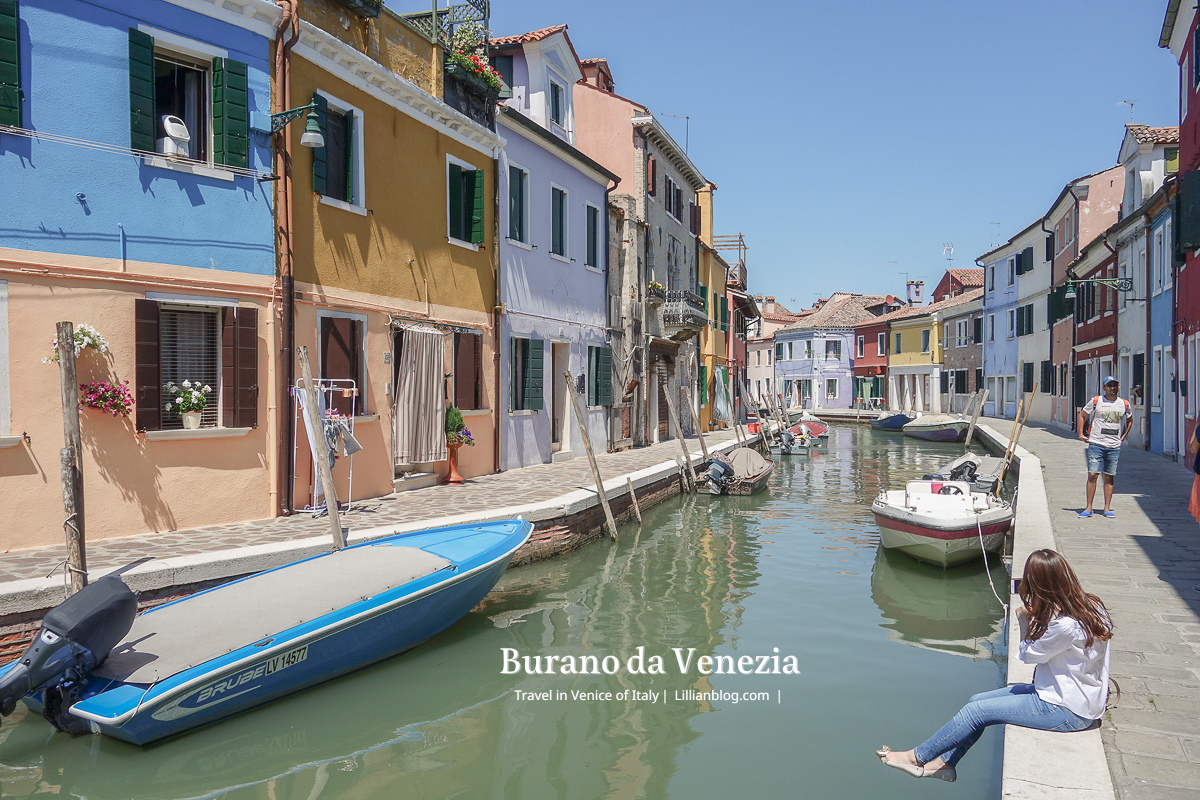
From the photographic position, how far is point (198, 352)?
948 cm

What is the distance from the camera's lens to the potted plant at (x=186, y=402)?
910cm

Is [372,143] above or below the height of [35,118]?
above

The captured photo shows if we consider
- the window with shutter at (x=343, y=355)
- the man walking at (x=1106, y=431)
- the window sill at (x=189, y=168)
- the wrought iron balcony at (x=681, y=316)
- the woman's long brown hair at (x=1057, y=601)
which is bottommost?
the woman's long brown hair at (x=1057, y=601)

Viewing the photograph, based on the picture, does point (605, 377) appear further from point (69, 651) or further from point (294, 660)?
point (69, 651)

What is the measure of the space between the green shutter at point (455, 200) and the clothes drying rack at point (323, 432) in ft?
12.0

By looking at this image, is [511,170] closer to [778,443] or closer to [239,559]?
[239,559]

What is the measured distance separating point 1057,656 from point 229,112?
9.58m

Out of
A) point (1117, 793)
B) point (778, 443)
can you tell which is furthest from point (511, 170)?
point (778, 443)

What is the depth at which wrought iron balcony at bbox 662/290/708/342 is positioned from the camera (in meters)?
23.6

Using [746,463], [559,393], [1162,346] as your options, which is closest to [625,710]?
[559,393]

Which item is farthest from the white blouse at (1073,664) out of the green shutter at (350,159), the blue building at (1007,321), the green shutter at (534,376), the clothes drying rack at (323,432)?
the blue building at (1007,321)

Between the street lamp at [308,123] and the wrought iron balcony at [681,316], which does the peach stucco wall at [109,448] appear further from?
the wrought iron balcony at [681,316]

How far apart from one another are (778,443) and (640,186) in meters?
12.0

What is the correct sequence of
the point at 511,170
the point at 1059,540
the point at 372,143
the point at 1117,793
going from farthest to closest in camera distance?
the point at 511,170 → the point at 372,143 → the point at 1059,540 → the point at 1117,793
